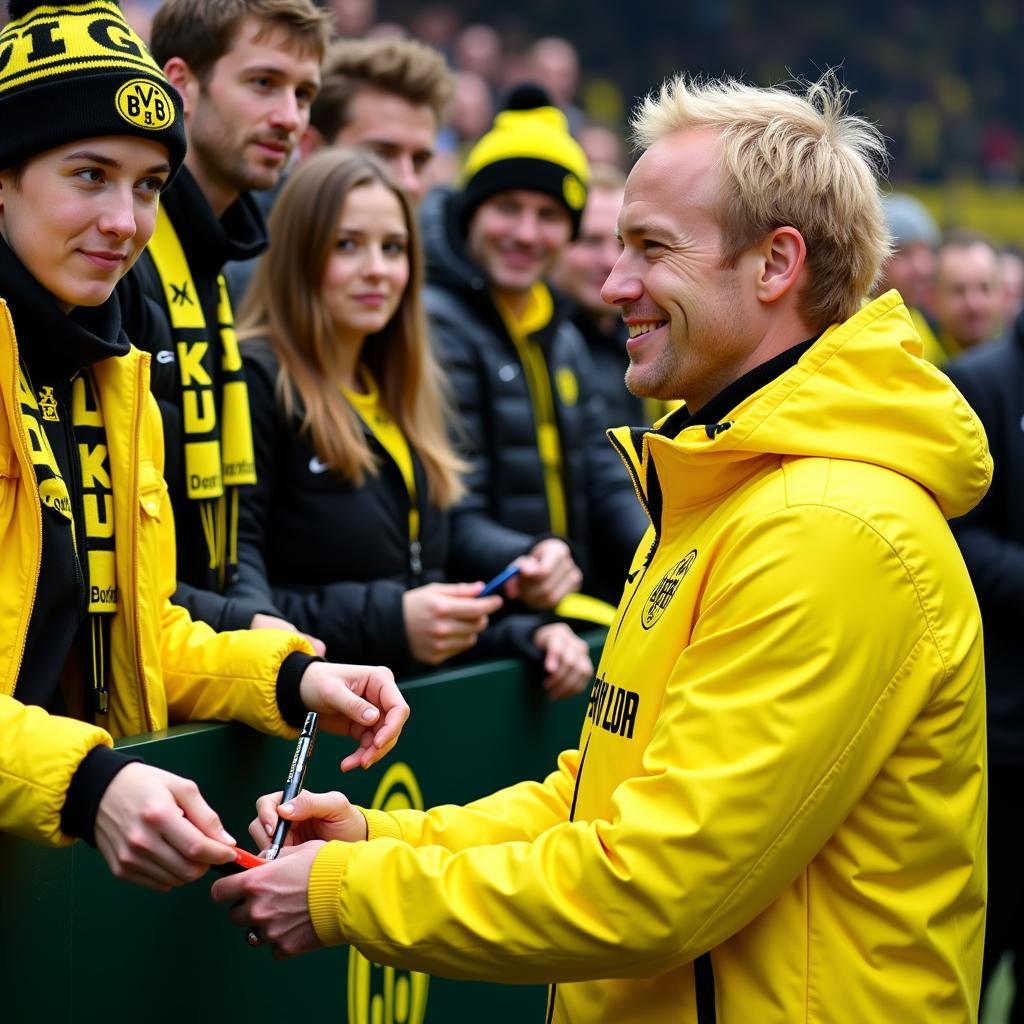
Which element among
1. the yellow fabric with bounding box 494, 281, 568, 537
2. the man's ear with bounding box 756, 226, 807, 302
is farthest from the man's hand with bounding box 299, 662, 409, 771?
the yellow fabric with bounding box 494, 281, 568, 537

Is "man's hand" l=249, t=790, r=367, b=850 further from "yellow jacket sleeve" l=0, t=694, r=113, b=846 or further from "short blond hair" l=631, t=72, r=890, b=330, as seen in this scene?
"short blond hair" l=631, t=72, r=890, b=330

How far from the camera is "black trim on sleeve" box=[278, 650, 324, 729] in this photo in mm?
2588

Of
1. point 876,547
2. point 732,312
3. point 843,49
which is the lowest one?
point 876,547

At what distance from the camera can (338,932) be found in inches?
81.3

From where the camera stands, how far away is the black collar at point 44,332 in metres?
2.37

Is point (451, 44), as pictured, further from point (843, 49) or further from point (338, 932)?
point (338, 932)

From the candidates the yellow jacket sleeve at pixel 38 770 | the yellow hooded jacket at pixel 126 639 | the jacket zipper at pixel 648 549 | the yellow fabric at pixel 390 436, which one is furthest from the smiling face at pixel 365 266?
the yellow jacket sleeve at pixel 38 770

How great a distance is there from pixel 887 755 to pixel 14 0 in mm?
1832

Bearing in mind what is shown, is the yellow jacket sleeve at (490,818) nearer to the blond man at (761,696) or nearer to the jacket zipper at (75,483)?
the blond man at (761,696)

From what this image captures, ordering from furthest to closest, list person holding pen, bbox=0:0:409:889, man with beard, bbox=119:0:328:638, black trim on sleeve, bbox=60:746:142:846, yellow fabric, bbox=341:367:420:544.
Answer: yellow fabric, bbox=341:367:420:544 < man with beard, bbox=119:0:328:638 < person holding pen, bbox=0:0:409:889 < black trim on sleeve, bbox=60:746:142:846

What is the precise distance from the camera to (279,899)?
2.09m

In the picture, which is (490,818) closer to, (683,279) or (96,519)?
(96,519)

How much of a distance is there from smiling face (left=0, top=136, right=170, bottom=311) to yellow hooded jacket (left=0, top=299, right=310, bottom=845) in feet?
0.54

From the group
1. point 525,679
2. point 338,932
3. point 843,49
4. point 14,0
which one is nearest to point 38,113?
point 14,0
